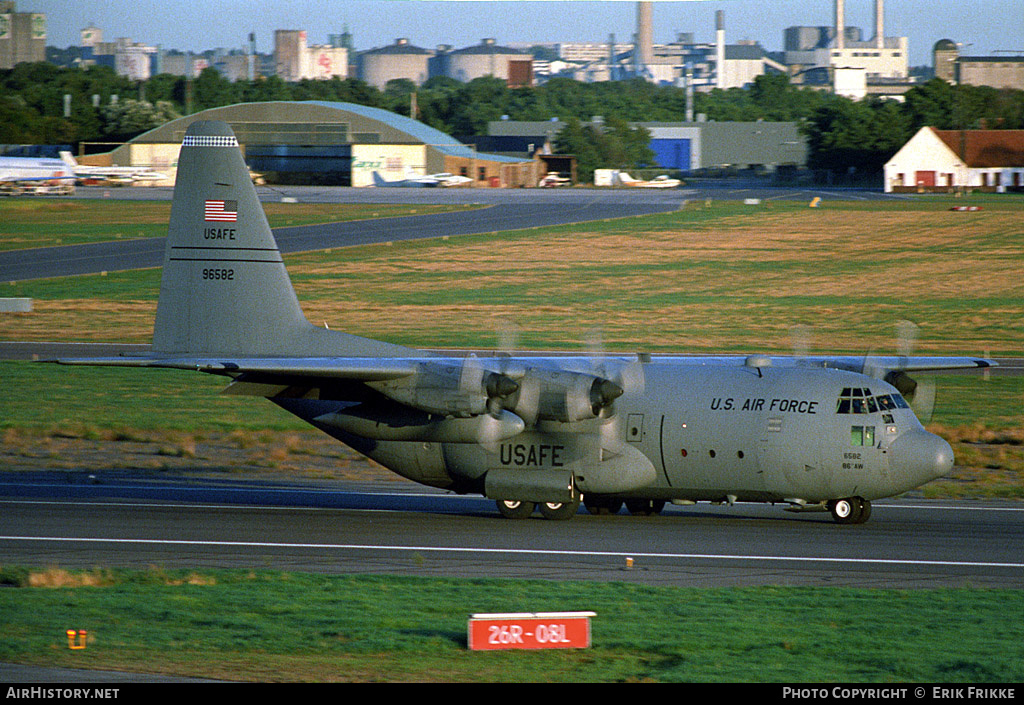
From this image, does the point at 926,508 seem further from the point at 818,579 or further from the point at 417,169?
the point at 417,169

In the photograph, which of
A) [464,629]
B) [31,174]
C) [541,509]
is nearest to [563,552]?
[541,509]

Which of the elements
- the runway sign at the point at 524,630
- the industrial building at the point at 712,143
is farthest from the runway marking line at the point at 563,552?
the industrial building at the point at 712,143

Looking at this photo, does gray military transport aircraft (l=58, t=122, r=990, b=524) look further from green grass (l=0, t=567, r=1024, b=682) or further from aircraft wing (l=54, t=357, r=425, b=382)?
green grass (l=0, t=567, r=1024, b=682)

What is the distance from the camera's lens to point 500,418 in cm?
2381

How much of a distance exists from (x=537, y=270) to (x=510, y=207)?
37.0 meters

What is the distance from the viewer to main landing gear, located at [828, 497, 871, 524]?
23.8 meters

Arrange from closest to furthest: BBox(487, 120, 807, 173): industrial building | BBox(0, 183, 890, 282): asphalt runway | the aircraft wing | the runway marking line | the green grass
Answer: the green grass
the runway marking line
the aircraft wing
BBox(0, 183, 890, 282): asphalt runway
BBox(487, 120, 807, 173): industrial building

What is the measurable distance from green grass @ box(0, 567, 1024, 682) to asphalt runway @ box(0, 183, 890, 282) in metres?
54.2

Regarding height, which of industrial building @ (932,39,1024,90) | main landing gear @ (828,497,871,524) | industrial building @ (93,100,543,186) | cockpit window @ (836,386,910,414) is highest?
industrial building @ (932,39,1024,90)

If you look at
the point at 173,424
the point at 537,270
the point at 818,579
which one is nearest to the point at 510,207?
the point at 537,270

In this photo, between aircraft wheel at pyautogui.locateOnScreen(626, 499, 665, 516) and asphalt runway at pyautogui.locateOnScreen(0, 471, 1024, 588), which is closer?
asphalt runway at pyautogui.locateOnScreen(0, 471, 1024, 588)

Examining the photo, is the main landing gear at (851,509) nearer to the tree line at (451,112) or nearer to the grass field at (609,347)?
the grass field at (609,347)

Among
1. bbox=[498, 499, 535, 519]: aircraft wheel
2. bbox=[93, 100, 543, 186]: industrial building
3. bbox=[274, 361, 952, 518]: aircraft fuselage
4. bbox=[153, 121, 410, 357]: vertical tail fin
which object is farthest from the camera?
bbox=[93, 100, 543, 186]: industrial building

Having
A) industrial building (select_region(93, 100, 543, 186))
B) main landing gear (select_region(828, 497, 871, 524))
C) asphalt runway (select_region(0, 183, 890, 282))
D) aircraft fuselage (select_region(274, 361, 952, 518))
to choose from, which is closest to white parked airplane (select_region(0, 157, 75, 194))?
asphalt runway (select_region(0, 183, 890, 282))
